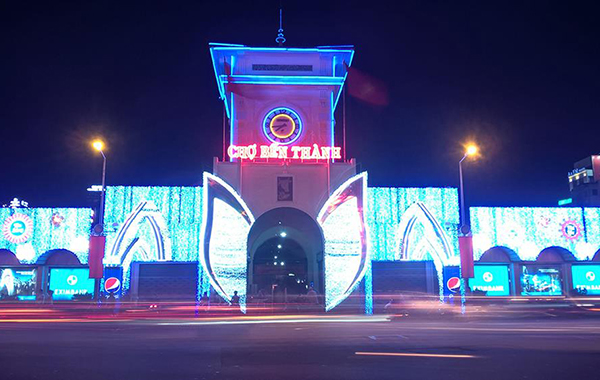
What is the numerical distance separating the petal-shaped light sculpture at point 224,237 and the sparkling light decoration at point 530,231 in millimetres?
17275

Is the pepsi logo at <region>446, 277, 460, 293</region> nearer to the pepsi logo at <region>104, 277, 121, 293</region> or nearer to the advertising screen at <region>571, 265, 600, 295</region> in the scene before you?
the advertising screen at <region>571, 265, 600, 295</region>

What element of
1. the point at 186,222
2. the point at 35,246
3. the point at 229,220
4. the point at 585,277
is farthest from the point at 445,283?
the point at 35,246

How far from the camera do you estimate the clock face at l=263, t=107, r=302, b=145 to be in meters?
34.4

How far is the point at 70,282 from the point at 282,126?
62.3ft

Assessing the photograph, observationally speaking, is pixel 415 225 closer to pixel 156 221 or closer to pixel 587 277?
pixel 587 277

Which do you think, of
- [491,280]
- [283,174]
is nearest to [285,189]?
[283,174]

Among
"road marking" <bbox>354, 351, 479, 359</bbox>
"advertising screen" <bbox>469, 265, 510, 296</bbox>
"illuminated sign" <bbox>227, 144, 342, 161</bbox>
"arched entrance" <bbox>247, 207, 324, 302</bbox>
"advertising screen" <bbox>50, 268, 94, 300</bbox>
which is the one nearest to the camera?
"road marking" <bbox>354, 351, 479, 359</bbox>

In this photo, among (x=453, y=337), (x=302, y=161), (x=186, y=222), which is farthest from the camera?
(x=186, y=222)

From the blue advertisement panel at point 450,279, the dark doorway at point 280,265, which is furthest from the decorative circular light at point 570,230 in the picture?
the dark doorway at point 280,265

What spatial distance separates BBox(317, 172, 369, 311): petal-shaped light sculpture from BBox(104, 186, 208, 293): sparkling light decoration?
986 centimetres

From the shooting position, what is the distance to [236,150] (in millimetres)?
32344

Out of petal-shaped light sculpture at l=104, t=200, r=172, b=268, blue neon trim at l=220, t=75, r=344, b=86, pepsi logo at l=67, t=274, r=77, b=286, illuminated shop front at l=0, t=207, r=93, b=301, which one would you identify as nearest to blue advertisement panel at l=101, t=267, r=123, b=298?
petal-shaped light sculpture at l=104, t=200, r=172, b=268

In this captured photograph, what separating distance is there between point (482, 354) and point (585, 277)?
3235 cm

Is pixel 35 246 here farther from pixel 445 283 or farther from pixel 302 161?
pixel 445 283
